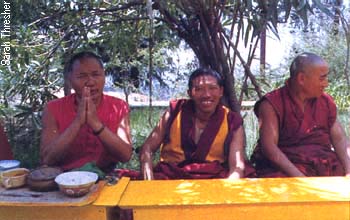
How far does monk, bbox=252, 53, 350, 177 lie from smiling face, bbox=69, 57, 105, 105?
3.27 feet

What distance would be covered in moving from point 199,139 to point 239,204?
867 mm

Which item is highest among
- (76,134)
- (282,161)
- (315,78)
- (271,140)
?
(315,78)

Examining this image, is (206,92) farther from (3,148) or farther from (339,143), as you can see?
(3,148)

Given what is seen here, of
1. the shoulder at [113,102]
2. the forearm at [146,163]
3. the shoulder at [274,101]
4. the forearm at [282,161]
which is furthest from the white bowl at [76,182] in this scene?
the shoulder at [274,101]

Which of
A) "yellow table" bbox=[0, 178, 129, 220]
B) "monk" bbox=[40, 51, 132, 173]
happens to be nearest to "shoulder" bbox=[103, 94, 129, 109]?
"monk" bbox=[40, 51, 132, 173]

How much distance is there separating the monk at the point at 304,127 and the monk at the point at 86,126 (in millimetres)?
830

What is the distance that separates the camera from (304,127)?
2.55 m

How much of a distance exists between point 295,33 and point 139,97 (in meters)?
2.57

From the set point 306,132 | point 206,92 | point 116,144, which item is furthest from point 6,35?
point 306,132

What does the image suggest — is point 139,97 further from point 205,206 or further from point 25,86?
point 205,206

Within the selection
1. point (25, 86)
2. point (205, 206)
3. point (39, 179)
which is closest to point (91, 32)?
point (25, 86)

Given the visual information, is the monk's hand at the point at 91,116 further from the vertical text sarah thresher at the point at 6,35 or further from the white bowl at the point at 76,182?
the vertical text sarah thresher at the point at 6,35

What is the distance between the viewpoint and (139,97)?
21.4 feet

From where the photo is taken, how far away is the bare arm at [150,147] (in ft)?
7.67
